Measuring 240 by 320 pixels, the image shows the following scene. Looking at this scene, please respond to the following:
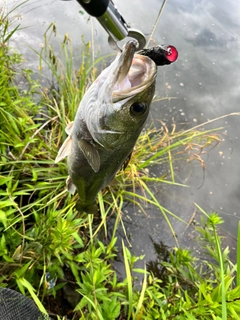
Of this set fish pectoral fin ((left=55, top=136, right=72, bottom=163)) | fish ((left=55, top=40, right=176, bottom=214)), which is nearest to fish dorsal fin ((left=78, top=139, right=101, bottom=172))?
fish ((left=55, top=40, right=176, bottom=214))

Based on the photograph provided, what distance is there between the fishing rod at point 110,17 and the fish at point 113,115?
0.05m

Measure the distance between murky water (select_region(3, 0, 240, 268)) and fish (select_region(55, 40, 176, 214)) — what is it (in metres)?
1.27

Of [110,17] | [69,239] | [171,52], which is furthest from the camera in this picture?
[69,239]

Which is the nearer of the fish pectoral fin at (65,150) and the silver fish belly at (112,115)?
the silver fish belly at (112,115)

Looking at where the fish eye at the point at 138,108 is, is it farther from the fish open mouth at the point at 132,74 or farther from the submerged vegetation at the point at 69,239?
the submerged vegetation at the point at 69,239

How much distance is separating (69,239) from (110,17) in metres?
1.27

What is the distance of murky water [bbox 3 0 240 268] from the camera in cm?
288

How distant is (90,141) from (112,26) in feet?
1.98

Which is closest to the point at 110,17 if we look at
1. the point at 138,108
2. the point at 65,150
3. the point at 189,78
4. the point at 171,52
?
the point at 171,52

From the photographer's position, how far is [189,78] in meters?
3.71

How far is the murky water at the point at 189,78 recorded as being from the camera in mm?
2883

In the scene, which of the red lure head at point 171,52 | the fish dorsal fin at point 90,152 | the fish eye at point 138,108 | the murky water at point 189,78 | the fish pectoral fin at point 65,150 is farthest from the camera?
the murky water at point 189,78

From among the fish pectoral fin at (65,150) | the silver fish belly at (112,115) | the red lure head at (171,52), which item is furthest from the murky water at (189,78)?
the red lure head at (171,52)

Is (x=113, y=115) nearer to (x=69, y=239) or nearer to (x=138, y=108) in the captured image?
(x=138, y=108)
